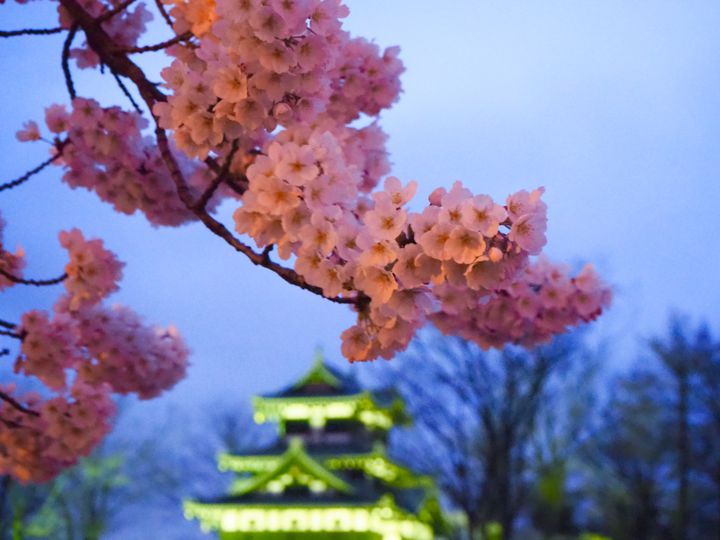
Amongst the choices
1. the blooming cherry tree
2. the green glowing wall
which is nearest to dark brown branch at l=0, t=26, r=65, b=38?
the blooming cherry tree

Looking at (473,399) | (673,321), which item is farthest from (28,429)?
(673,321)

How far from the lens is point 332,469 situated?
20.0 m

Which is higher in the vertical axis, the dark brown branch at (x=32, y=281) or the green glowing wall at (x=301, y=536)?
the green glowing wall at (x=301, y=536)

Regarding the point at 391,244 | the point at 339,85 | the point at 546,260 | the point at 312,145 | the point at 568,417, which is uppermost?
the point at 568,417

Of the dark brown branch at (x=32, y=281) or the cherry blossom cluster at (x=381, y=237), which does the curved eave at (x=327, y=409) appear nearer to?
the dark brown branch at (x=32, y=281)

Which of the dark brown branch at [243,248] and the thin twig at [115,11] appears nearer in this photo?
the dark brown branch at [243,248]

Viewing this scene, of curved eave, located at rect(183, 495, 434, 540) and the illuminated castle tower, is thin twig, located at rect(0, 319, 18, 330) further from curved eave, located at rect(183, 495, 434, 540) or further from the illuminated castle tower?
curved eave, located at rect(183, 495, 434, 540)

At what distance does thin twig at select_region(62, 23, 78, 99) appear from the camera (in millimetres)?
2568

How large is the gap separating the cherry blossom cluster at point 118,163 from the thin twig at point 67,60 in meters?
0.11

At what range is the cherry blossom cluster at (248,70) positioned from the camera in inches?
70.0

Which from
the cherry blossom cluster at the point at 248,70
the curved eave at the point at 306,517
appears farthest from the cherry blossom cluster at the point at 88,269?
the curved eave at the point at 306,517

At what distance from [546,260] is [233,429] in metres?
32.6

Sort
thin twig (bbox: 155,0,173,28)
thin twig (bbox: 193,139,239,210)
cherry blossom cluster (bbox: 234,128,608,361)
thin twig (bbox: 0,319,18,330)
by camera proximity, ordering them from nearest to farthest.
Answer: cherry blossom cluster (bbox: 234,128,608,361) → thin twig (bbox: 193,139,239,210) → thin twig (bbox: 155,0,173,28) → thin twig (bbox: 0,319,18,330)

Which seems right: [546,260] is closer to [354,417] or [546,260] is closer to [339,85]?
[339,85]
